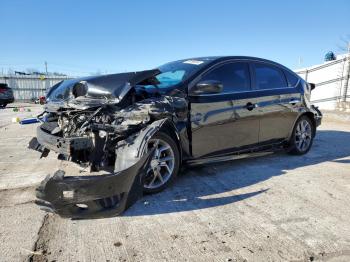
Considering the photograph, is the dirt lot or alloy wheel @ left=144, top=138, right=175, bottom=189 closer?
the dirt lot

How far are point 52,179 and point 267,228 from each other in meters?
1.99

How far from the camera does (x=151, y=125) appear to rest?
11.9 ft

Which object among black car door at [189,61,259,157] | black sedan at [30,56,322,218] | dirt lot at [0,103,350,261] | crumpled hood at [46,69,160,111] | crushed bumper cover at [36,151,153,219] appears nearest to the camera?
dirt lot at [0,103,350,261]

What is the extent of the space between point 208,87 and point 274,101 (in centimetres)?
159

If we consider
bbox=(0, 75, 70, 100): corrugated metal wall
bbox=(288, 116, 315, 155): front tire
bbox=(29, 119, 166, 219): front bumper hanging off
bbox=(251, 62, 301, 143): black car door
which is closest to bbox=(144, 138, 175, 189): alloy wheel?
bbox=(29, 119, 166, 219): front bumper hanging off

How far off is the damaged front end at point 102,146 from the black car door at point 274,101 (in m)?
1.58

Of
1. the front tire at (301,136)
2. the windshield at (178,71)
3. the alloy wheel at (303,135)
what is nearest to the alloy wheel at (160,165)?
the windshield at (178,71)

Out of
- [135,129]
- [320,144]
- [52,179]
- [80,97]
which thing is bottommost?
[320,144]

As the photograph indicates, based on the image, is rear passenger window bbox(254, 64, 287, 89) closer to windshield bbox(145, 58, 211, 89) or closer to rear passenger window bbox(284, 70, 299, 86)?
rear passenger window bbox(284, 70, 299, 86)

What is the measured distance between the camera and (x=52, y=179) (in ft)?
9.32

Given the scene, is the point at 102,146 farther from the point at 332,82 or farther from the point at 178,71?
the point at 332,82

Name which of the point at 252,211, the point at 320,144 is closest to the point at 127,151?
the point at 252,211

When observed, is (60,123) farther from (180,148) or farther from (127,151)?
(180,148)

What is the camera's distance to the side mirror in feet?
13.3
